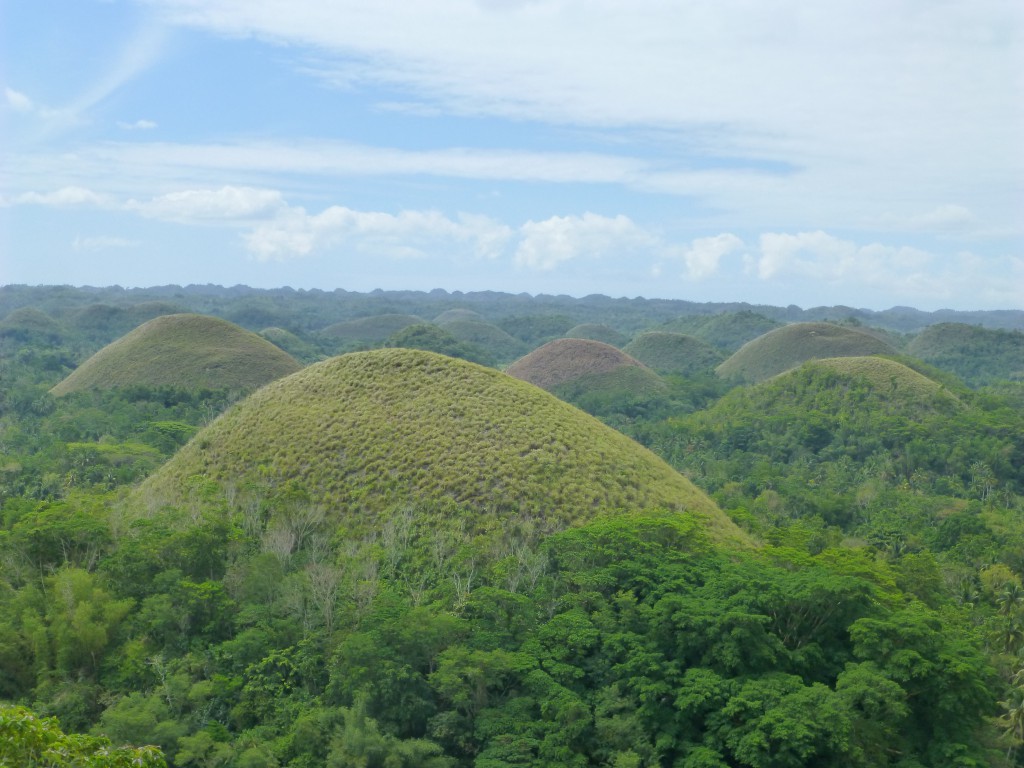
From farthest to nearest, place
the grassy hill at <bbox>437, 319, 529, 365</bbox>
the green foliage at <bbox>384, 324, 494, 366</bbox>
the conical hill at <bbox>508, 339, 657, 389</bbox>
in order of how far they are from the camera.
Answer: the grassy hill at <bbox>437, 319, 529, 365</bbox>
the green foliage at <bbox>384, 324, 494, 366</bbox>
the conical hill at <bbox>508, 339, 657, 389</bbox>

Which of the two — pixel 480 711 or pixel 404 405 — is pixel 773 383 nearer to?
pixel 404 405

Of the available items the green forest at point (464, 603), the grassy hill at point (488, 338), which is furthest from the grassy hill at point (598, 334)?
the green forest at point (464, 603)

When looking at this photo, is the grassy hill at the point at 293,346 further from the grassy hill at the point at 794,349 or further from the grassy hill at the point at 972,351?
the grassy hill at the point at 972,351

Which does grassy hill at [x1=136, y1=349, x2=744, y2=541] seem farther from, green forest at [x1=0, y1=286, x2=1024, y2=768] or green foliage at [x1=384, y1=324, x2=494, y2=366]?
green foliage at [x1=384, y1=324, x2=494, y2=366]

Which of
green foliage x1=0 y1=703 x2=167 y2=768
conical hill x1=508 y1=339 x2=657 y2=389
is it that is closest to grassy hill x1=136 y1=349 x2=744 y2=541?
green foliage x1=0 y1=703 x2=167 y2=768

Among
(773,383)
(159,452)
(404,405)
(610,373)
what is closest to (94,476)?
(159,452)
